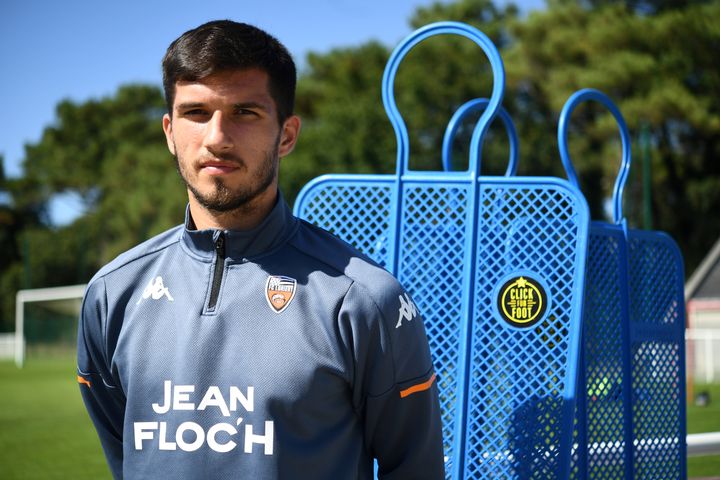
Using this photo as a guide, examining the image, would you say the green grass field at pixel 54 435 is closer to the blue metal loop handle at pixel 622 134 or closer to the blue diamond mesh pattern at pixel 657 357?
the blue diamond mesh pattern at pixel 657 357

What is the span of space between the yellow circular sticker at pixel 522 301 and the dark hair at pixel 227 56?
153 centimetres

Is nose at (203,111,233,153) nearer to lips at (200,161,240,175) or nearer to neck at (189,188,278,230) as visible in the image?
lips at (200,161,240,175)

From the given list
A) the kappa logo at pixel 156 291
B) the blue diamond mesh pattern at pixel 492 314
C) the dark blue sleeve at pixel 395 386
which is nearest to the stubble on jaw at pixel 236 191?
the kappa logo at pixel 156 291

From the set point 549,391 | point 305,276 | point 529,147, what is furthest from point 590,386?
point 529,147

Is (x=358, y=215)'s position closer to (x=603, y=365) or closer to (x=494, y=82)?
(x=494, y=82)

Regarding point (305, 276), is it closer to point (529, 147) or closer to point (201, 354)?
point (201, 354)

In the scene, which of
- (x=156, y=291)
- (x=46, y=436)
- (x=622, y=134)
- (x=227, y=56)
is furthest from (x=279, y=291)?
(x=46, y=436)

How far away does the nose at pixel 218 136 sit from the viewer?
2.14 metres

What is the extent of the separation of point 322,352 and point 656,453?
2.62m

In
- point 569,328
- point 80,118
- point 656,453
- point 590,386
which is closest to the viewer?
point 569,328

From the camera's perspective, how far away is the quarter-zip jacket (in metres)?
2.11

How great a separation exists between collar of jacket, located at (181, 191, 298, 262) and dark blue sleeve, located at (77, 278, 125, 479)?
286 mm

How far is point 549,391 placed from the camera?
340cm

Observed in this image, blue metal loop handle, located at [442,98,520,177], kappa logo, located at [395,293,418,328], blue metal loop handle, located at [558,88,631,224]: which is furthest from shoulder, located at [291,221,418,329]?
blue metal loop handle, located at [558,88,631,224]
